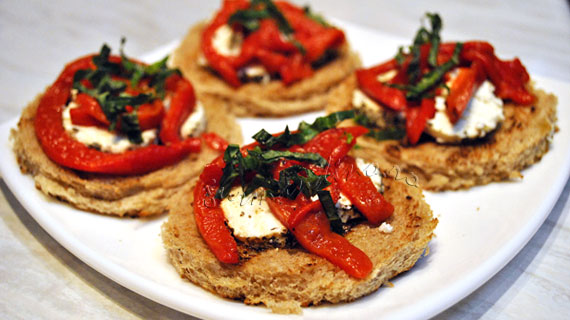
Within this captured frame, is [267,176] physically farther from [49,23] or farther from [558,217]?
[49,23]

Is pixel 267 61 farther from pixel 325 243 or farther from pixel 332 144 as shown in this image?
pixel 325 243

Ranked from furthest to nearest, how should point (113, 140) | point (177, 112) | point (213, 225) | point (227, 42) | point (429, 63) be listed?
point (227, 42)
point (429, 63)
point (177, 112)
point (113, 140)
point (213, 225)

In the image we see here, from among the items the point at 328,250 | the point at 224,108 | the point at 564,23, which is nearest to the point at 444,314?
the point at 328,250

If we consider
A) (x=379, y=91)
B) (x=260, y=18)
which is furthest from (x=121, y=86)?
(x=379, y=91)

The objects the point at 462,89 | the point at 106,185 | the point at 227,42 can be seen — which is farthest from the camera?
the point at 227,42

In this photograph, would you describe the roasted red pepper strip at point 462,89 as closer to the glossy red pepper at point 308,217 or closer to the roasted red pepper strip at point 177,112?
the glossy red pepper at point 308,217

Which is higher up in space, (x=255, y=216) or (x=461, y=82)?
(x=461, y=82)

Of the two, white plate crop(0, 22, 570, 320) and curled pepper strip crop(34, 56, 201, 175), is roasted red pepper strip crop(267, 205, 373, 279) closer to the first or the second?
white plate crop(0, 22, 570, 320)
